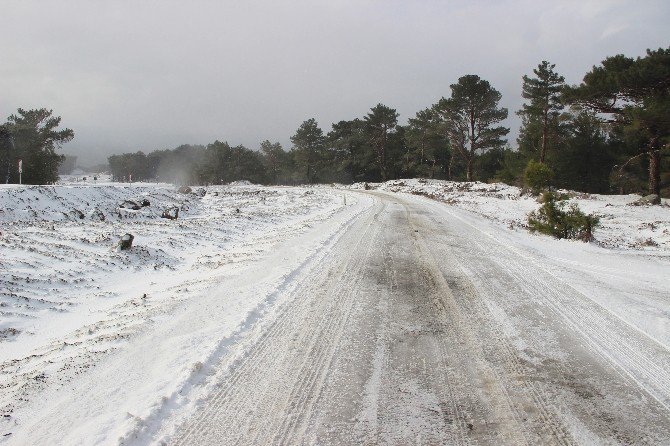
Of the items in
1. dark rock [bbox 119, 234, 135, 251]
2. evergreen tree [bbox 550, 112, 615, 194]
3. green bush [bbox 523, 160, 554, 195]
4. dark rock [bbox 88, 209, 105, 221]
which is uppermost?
evergreen tree [bbox 550, 112, 615, 194]

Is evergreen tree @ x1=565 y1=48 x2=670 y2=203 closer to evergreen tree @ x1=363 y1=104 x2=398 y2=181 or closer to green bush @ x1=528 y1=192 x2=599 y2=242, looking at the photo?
green bush @ x1=528 y1=192 x2=599 y2=242

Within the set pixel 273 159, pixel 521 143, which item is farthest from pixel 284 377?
pixel 273 159

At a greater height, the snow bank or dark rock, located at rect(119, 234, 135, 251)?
the snow bank

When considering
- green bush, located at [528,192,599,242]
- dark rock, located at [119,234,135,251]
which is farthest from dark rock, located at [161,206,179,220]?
green bush, located at [528,192,599,242]

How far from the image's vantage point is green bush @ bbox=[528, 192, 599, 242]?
35.2ft

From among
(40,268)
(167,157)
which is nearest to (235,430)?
(40,268)

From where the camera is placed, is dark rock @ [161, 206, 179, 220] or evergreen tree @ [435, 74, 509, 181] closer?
dark rock @ [161, 206, 179, 220]

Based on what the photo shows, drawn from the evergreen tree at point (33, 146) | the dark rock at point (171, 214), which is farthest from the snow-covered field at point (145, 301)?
the evergreen tree at point (33, 146)

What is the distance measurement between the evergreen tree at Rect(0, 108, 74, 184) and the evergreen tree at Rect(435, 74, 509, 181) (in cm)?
3797

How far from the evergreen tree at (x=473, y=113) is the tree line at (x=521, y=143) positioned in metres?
0.10

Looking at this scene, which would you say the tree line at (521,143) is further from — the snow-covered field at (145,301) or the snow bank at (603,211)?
the snow-covered field at (145,301)

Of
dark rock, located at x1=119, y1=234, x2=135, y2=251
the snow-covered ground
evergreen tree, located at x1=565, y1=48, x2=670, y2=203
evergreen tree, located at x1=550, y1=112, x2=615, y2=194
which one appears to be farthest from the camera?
evergreen tree, located at x1=550, y1=112, x2=615, y2=194

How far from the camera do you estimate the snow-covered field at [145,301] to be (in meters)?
2.96

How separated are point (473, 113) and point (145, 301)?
4033cm
